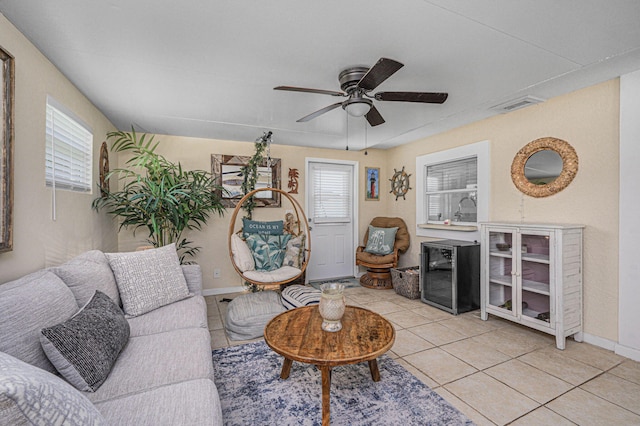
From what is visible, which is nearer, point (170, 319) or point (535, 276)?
point (170, 319)

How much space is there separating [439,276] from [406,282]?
0.47m

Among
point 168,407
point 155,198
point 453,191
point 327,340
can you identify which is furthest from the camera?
point 453,191

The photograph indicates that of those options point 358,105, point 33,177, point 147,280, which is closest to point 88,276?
point 147,280

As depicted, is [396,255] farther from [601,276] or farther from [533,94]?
[533,94]

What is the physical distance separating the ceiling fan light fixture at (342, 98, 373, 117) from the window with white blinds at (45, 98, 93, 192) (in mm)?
2102

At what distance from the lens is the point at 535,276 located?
277 cm

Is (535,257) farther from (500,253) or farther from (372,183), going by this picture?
(372,183)

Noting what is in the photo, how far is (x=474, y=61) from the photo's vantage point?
6.97ft

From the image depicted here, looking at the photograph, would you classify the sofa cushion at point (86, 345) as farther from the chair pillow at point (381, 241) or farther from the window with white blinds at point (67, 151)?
the chair pillow at point (381, 241)

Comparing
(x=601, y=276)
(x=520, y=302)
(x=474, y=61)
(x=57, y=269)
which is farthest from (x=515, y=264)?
(x=57, y=269)

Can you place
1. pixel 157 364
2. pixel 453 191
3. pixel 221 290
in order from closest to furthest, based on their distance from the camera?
pixel 157 364 → pixel 453 191 → pixel 221 290

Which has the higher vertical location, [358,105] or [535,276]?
[358,105]

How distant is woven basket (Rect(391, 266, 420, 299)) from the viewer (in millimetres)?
3824

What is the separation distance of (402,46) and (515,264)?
7.53 ft
